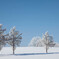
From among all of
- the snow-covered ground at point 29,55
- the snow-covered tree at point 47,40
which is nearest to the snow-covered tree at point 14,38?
the snow-covered ground at point 29,55

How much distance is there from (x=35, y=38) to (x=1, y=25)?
75.1 meters

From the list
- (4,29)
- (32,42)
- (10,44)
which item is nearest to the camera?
(4,29)

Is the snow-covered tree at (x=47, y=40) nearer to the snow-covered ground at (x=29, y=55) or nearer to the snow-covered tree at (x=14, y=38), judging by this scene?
the snow-covered ground at (x=29, y=55)

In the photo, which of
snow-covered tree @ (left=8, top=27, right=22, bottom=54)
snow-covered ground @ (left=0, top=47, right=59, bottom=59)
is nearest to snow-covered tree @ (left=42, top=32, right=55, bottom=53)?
snow-covered ground @ (left=0, top=47, right=59, bottom=59)

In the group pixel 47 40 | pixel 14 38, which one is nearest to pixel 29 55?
pixel 14 38

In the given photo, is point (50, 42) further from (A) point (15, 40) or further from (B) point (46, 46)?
(A) point (15, 40)

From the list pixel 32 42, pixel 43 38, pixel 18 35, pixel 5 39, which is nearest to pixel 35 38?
pixel 32 42

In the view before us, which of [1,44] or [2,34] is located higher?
[2,34]

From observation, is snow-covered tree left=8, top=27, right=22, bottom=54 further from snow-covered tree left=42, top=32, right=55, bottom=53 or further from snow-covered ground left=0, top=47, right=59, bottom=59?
snow-covered tree left=42, top=32, right=55, bottom=53

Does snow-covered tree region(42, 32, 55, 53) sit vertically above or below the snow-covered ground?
above

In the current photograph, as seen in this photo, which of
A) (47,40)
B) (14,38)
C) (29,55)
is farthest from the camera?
(47,40)

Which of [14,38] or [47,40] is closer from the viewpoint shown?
[14,38]

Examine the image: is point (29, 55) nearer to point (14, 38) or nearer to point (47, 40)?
point (14, 38)

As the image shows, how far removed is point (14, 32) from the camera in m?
46.2
